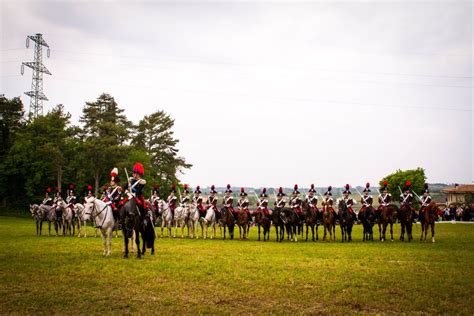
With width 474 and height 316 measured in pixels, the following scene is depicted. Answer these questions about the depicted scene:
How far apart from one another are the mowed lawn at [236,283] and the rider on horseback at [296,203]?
1021cm

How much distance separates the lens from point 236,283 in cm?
1216

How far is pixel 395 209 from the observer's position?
27.3 m

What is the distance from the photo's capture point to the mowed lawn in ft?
31.9

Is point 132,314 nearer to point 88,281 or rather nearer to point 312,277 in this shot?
point 88,281

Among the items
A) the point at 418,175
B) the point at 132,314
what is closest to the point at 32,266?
the point at 132,314

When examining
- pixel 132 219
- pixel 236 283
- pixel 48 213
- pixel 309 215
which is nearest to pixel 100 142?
pixel 48 213

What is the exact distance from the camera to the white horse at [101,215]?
18672 millimetres

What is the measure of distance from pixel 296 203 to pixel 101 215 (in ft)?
47.5

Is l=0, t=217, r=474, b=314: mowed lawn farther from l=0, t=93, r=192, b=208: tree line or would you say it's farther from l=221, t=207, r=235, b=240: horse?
l=0, t=93, r=192, b=208: tree line

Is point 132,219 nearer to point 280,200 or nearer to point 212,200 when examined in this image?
point 280,200

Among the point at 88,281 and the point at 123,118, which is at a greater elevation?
the point at 123,118

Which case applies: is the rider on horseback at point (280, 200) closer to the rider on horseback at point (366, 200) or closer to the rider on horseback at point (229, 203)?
the rider on horseback at point (229, 203)

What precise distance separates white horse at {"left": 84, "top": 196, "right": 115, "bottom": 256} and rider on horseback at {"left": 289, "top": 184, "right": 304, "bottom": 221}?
44.6ft

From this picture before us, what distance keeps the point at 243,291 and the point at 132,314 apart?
325 cm
